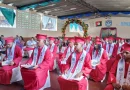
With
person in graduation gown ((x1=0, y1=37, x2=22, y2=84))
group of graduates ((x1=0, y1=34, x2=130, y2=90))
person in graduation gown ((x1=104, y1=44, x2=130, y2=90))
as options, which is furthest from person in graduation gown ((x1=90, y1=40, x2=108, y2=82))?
person in graduation gown ((x1=104, y1=44, x2=130, y2=90))

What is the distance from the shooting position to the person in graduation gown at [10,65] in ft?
15.8

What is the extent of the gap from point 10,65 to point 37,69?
3.92 ft

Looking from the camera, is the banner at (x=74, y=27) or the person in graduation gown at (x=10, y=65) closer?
the person in graduation gown at (x=10, y=65)

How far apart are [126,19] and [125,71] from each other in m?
16.3

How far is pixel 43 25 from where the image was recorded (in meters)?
15.3

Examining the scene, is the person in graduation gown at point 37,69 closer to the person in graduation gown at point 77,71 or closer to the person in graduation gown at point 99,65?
the person in graduation gown at point 77,71

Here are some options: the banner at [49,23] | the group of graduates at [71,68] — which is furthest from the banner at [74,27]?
A: the group of graduates at [71,68]

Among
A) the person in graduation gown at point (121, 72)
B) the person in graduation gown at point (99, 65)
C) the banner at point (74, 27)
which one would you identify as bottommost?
the person in graduation gown at point (99, 65)

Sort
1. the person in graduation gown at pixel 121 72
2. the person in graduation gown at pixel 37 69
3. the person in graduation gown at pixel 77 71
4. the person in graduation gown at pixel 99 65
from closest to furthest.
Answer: the person in graduation gown at pixel 121 72 → the person in graduation gown at pixel 77 71 → the person in graduation gown at pixel 37 69 → the person in graduation gown at pixel 99 65

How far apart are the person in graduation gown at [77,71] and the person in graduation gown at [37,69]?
705 millimetres

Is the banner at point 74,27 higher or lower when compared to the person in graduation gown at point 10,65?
higher

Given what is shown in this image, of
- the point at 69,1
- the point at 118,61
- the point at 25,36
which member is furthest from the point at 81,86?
the point at 25,36

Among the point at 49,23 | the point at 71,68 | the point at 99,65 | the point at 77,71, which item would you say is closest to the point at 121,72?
the point at 77,71

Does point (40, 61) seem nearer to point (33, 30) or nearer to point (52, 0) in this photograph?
point (52, 0)
